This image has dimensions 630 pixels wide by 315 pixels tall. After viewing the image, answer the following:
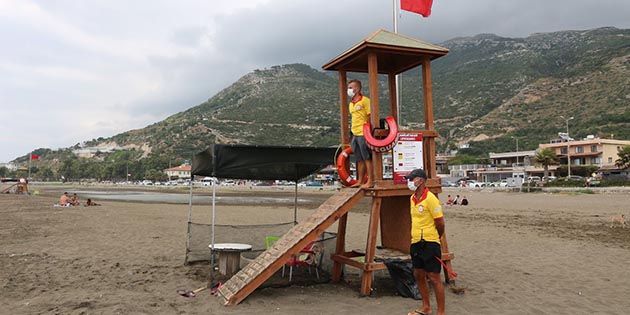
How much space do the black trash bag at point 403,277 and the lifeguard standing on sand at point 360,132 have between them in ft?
4.42

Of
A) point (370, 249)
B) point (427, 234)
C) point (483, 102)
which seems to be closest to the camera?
point (427, 234)

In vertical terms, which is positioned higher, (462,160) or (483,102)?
(483,102)

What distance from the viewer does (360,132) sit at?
286 inches

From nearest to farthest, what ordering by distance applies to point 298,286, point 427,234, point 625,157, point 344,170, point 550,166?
point 427,234
point 298,286
point 344,170
point 625,157
point 550,166

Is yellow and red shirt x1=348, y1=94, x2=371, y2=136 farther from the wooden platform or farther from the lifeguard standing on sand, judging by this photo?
the wooden platform

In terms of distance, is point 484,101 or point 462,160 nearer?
point 462,160

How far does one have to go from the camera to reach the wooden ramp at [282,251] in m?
6.14

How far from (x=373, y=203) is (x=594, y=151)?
70608mm

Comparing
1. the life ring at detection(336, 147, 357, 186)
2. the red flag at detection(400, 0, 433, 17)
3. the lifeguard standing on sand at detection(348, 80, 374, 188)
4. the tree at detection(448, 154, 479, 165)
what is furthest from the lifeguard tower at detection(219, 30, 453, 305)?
the tree at detection(448, 154, 479, 165)

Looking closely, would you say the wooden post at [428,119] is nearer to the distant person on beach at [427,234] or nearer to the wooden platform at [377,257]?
the wooden platform at [377,257]

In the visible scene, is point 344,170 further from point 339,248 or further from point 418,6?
point 418,6

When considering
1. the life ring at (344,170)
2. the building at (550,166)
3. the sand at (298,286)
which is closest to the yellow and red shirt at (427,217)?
the sand at (298,286)

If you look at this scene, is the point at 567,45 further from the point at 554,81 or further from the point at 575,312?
the point at 575,312

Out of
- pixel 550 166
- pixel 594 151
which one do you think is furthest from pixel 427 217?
pixel 594 151
